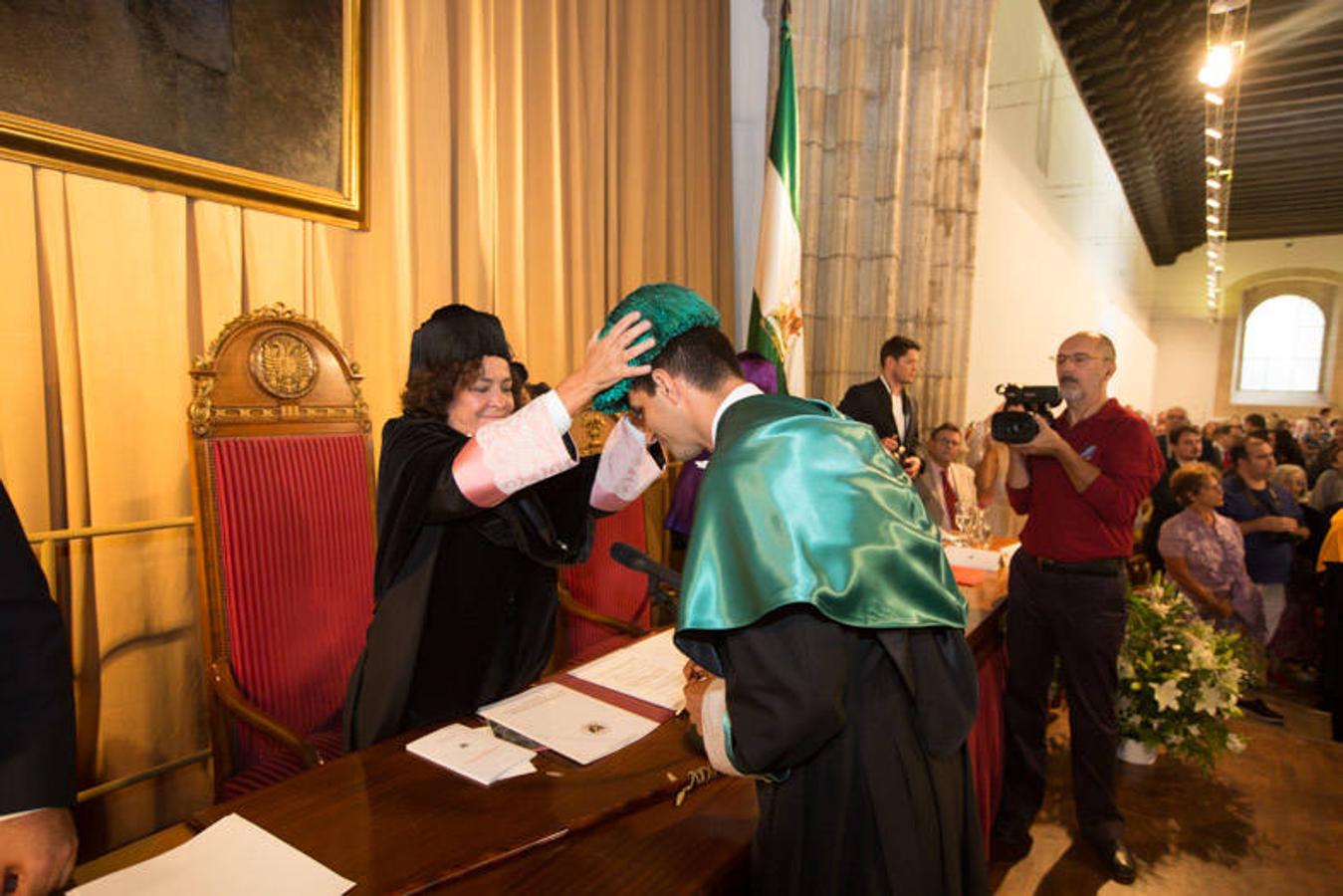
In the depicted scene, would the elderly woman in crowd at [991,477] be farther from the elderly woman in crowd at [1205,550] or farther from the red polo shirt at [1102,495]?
the red polo shirt at [1102,495]

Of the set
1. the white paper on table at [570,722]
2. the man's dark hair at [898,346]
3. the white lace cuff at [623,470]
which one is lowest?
the white paper on table at [570,722]

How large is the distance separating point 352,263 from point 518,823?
94.7 inches

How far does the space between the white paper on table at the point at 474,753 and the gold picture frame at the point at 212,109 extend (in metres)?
1.98

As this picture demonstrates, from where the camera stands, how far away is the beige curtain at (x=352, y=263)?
2.08 metres

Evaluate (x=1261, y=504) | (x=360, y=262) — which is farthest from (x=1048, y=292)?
(x=360, y=262)

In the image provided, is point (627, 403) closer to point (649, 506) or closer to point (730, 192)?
point (649, 506)

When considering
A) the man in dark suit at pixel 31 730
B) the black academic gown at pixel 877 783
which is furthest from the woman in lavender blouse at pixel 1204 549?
the man in dark suit at pixel 31 730

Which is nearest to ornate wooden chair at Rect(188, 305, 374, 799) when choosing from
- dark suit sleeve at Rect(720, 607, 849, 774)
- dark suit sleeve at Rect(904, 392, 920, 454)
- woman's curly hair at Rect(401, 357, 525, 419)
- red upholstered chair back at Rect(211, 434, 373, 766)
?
red upholstered chair back at Rect(211, 434, 373, 766)

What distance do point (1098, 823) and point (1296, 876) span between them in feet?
2.63

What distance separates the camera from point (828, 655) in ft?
3.05

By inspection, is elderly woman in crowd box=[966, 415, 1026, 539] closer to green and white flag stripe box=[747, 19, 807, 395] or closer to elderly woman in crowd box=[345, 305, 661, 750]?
→ green and white flag stripe box=[747, 19, 807, 395]

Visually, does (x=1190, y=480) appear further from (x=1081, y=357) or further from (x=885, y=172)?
(x=885, y=172)

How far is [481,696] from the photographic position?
5.37 feet

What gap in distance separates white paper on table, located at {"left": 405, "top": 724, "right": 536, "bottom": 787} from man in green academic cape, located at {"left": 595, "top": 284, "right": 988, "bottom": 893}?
0.37 meters
